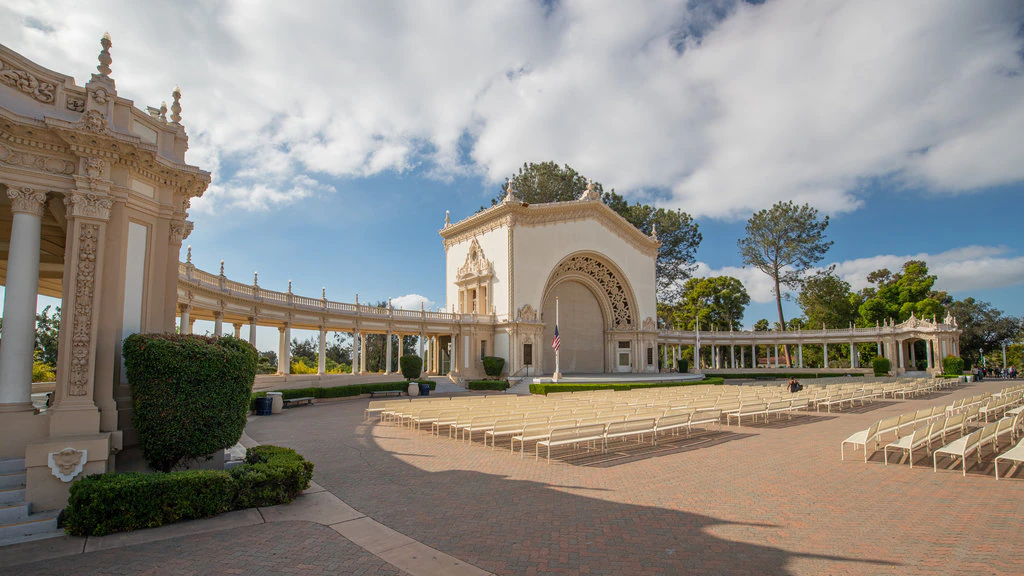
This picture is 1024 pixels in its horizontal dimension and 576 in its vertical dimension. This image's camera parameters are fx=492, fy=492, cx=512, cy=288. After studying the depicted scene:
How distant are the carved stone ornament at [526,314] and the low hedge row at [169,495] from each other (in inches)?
1315

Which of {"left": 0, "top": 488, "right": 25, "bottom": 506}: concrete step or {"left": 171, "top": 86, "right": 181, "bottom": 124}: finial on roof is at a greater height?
{"left": 171, "top": 86, "right": 181, "bottom": 124}: finial on roof

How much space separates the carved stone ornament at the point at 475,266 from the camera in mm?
44188

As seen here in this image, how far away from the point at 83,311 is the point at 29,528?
331cm

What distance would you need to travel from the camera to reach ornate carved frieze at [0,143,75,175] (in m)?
8.15

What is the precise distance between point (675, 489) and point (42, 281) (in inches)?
835

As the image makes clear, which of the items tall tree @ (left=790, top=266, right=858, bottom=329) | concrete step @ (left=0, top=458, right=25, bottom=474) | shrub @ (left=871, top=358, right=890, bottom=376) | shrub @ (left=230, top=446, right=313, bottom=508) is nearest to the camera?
concrete step @ (left=0, top=458, right=25, bottom=474)

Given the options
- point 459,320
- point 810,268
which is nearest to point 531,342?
point 459,320

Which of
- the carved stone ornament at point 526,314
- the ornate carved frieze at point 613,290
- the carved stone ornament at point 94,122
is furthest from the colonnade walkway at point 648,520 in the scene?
the ornate carved frieze at point 613,290

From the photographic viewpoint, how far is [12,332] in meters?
8.08

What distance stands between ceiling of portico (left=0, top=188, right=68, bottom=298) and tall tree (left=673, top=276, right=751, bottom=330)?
62.0 meters

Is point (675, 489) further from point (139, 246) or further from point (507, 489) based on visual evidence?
point (139, 246)

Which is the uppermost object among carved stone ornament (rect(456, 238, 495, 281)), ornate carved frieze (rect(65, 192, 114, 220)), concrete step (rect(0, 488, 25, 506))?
carved stone ornament (rect(456, 238, 495, 281))

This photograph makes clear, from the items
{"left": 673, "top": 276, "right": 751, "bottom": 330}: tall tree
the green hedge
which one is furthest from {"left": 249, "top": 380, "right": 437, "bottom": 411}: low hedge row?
{"left": 673, "top": 276, "right": 751, "bottom": 330}: tall tree

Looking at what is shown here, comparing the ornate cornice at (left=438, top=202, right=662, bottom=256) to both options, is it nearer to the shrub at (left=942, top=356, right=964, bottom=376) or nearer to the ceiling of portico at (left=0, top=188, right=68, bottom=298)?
the shrub at (left=942, top=356, right=964, bottom=376)
